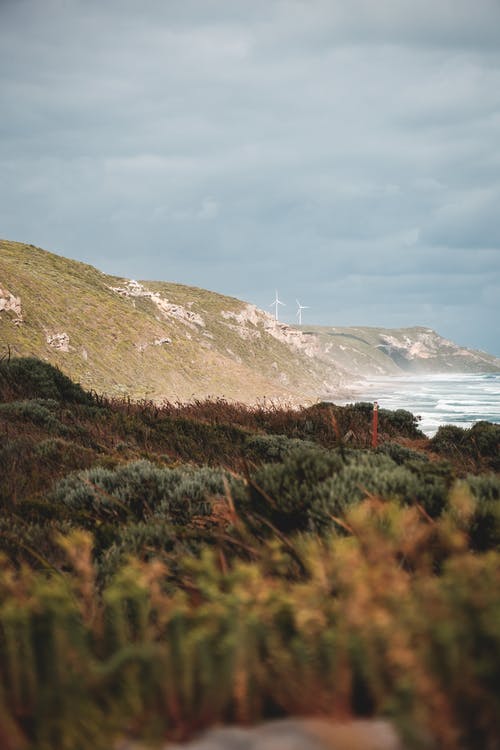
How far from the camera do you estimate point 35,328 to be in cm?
7494

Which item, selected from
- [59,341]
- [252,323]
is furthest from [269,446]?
[252,323]

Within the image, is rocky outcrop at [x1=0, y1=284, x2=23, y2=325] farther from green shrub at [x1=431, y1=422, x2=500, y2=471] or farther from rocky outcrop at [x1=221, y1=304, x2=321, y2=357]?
rocky outcrop at [x1=221, y1=304, x2=321, y2=357]

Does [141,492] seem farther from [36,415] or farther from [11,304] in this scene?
[11,304]

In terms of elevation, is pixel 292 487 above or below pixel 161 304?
below

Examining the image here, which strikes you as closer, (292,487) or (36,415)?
(292,487)

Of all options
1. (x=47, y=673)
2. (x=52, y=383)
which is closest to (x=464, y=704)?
(x=47, y=673)

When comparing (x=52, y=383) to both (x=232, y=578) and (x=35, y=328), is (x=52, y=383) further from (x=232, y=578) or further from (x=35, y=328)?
(x=35, y=328)

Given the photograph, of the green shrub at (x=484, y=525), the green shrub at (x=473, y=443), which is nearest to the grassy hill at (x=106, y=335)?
the green shrub at (x=473, y=443)

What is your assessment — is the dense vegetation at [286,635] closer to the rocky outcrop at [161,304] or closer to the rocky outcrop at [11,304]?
the rocky outcrop at [11,304]

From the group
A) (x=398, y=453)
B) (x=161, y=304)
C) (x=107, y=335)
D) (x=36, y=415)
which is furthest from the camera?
(x=161, y=304)

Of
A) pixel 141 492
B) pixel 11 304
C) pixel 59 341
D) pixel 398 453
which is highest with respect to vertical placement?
pixel 11 304

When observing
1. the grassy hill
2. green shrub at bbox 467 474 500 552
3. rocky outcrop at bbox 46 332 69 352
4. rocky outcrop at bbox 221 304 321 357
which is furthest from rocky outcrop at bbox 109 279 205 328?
green shrub at bbox 467 474 500 552

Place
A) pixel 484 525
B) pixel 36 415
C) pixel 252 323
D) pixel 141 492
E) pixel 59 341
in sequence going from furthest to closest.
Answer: pixel 252 323, pixel 59 341, pixel 36 415, pixel 141 492, pixel 484 525

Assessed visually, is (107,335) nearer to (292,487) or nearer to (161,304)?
(161,304)
